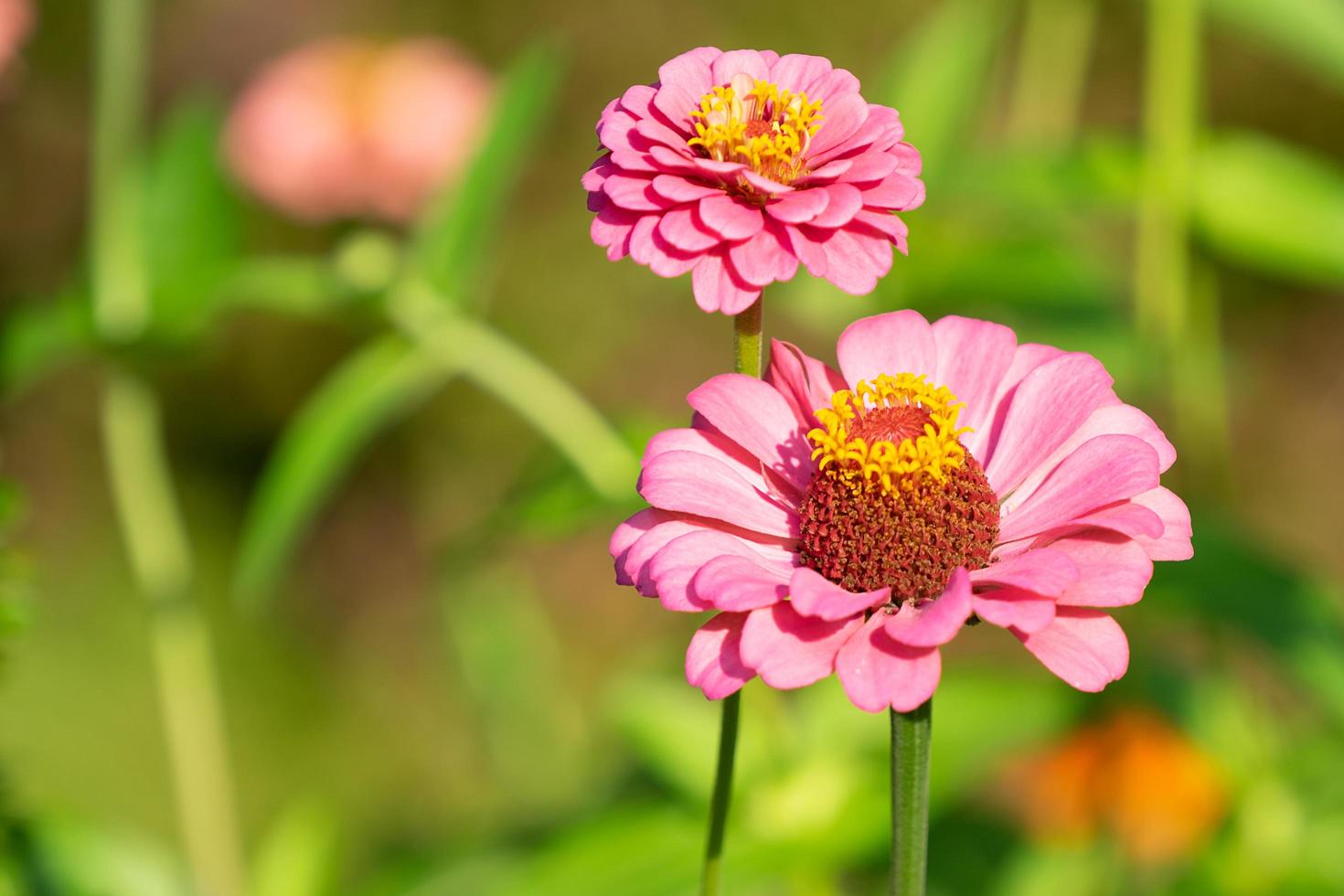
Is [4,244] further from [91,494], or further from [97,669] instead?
[97,669]

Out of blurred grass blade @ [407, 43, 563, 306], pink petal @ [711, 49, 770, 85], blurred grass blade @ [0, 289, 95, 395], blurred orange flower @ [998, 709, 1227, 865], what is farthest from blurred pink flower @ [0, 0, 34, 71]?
blurred orange flower @ [998, 709, 1227, 865]

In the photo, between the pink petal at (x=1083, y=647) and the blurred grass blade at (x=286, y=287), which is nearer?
the pink petal at (x=1083, y=647)

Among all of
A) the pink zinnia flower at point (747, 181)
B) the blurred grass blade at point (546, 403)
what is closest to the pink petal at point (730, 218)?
the pink zinnia flower at point (747, 181)

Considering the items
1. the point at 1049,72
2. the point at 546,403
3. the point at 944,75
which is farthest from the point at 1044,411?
the point at 1049,72

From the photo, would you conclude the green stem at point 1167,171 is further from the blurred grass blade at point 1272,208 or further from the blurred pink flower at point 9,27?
the blurred pink flower at point 9,27

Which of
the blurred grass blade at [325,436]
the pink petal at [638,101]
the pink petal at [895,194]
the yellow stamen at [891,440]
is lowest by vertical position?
the yellow stamen at [891,440]

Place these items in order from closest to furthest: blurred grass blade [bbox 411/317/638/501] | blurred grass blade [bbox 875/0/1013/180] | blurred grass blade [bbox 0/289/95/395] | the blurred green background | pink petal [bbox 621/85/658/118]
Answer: pink petal [bbox 621/85/658/118]
blurred grass blade [bbox 411/317/638/501]
the blurred green background
blurred grass blade [bbox 0/289/95/395]
blurred grass blade [bbox 875/0/1013/180]

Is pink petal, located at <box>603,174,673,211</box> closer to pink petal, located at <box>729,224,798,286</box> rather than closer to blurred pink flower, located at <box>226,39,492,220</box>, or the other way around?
pink petal, located at <box>729,224,798,286</box>
